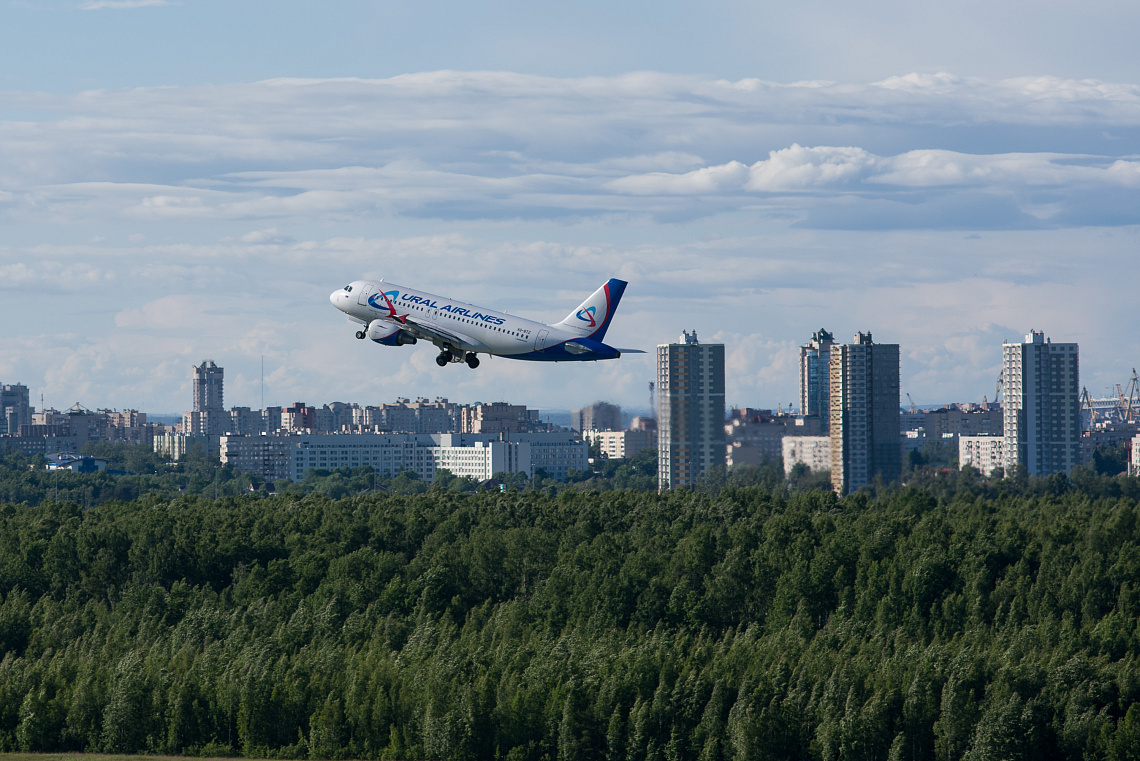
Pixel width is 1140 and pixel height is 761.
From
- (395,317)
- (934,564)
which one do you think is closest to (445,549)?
(934,564)

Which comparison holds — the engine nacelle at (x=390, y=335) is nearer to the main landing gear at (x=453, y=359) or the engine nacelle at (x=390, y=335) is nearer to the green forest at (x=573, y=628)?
the main landing gear at (x=453, y=359)

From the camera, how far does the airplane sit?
63.6 metres

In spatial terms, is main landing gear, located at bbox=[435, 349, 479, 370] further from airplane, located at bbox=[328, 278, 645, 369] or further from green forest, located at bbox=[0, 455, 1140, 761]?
green forest, located at bbox=[0, 455, 1140, 761]

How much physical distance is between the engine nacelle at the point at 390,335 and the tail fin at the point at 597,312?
263 inches

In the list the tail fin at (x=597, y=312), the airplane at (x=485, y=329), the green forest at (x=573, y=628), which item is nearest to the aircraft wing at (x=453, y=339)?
the airplane at (x=485, y=329)

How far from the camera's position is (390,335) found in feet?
215

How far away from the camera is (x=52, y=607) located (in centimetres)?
12550

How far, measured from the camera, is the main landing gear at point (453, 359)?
210 ft

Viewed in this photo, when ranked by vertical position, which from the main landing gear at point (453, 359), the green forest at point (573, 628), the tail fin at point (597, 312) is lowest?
the green forest at point (573, 628)

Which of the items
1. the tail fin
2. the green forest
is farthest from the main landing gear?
the green forest

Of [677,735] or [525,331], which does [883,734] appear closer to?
[677,735]

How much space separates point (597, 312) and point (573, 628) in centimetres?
6061

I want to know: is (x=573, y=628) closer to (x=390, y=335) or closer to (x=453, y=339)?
(x=390, y=335)

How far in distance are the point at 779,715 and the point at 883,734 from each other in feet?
20.4
